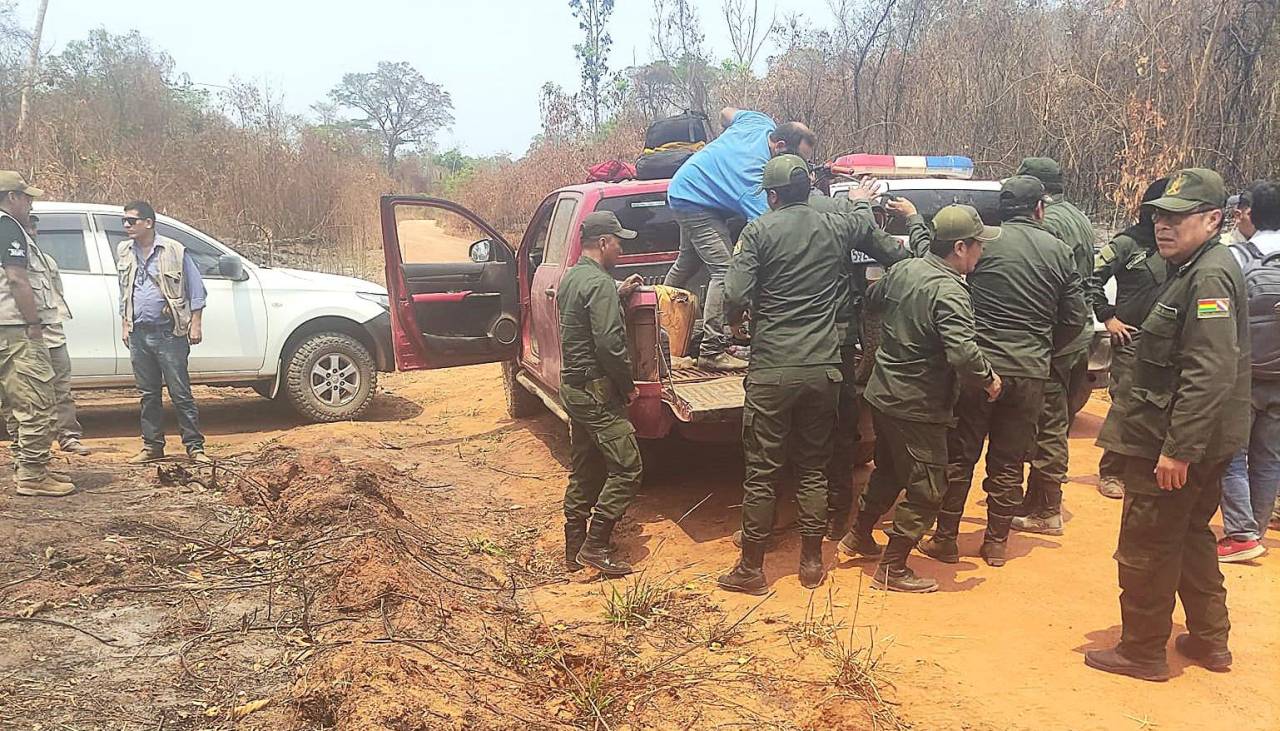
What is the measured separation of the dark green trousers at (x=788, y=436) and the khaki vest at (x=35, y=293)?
4.39 meters

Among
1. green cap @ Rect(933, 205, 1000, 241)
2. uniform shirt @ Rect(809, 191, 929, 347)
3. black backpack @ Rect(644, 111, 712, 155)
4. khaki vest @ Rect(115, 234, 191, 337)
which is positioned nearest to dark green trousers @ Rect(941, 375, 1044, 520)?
uniform shirt @ Rect(809, 191, 929, 347)

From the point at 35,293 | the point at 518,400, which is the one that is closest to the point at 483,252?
the point at 518,400

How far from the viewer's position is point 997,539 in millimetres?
4504

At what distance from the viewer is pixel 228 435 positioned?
25.5ft

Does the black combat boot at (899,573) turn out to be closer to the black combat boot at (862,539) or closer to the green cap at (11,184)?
the black combat boot at (862,539)

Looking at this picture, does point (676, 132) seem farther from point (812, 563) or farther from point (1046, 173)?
point (812, 563)

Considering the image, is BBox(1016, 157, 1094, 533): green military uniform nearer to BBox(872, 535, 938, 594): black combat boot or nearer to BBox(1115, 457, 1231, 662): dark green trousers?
BBox(872, 535, 938, 594): black combat boot

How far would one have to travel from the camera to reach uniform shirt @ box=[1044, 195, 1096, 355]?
4938mm

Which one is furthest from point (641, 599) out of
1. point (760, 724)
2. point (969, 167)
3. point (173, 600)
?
point (969, 167)

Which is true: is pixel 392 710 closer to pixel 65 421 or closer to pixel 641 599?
pixel 641 599

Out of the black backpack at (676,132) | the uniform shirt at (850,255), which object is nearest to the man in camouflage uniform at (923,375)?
the uniform shirt at (850,255)

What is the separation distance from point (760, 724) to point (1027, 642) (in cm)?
139

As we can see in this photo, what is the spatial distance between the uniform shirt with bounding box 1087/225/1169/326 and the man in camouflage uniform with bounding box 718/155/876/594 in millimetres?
1456

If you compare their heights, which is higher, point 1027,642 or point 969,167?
point 969,167
